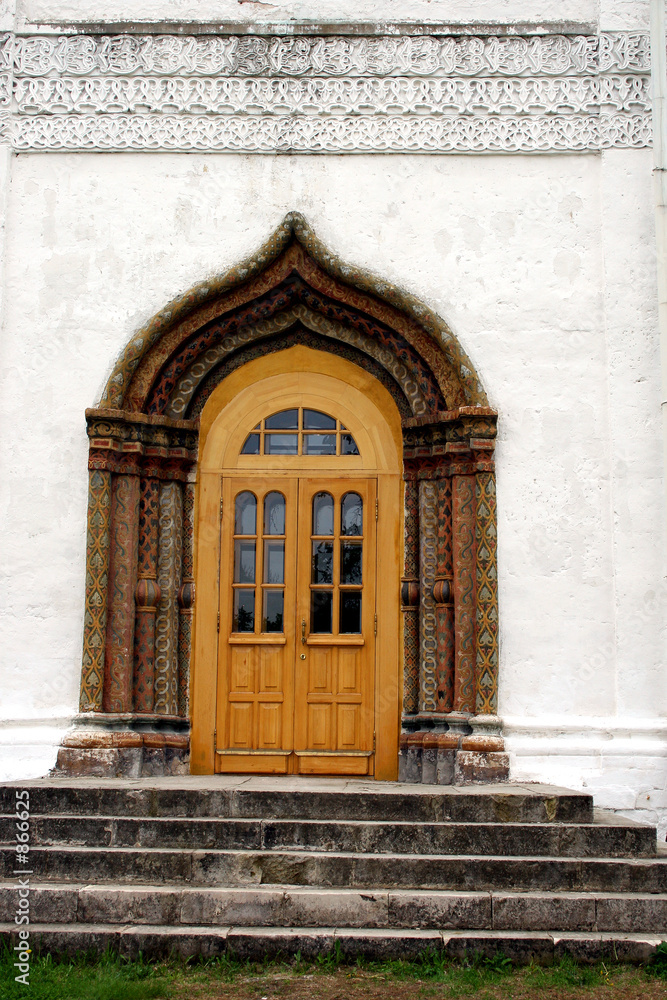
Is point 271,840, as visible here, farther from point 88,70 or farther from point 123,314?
point 88,70

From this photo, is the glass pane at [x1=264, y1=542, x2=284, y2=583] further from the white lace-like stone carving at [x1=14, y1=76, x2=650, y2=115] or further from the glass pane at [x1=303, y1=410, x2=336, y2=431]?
the white lace-like stone carving at [x1=14, y1=76, x2=650, y2=115]

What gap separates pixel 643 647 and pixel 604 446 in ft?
4.15

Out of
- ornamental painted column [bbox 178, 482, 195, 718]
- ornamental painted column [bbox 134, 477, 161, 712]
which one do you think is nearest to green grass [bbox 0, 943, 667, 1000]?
ornamental painted column [bbox 134, 477, 161, 712]

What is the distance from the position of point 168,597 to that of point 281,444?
4.13 ft

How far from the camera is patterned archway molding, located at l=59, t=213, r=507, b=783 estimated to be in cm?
627

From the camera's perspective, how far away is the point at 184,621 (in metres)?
6.68

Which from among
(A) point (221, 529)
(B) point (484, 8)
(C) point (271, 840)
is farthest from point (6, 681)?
(B) point (484, 8)

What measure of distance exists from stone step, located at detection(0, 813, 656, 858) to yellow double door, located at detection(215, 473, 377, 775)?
1.56 metres

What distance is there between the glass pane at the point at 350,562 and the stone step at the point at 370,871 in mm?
2225

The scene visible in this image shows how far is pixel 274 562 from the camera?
6.75 metres

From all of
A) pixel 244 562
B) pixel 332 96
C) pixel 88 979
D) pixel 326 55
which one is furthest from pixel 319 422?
pixel 88 979

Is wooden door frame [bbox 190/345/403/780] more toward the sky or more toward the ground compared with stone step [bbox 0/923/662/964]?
more toward the sky

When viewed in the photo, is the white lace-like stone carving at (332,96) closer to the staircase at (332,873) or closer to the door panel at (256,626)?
the door panel at (256,626)

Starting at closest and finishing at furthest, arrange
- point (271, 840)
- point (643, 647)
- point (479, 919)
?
1. point (479, 919)
2. point (271, 840)
3. point (643, 647)
